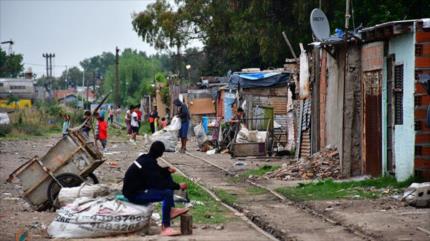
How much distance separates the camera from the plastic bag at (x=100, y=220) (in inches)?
471

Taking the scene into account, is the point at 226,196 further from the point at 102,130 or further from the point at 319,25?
the point at 102,130

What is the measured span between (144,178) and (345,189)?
625 cm

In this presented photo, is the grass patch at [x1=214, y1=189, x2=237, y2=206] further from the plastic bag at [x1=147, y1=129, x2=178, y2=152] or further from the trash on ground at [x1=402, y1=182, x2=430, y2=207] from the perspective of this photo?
the plastic bag at [x1=147, y1=129, x2=178, y2=152]

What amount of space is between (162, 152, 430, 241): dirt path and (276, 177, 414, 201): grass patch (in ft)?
1.78

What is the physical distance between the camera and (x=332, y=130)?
21.9 m

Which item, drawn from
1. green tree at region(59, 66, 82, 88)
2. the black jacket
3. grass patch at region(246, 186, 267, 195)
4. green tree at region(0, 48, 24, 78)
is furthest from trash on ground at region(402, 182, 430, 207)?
green tree at region(59, 66, 82, 88)

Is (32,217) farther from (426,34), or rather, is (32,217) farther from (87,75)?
(87,75)

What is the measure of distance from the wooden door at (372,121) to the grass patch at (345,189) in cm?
102

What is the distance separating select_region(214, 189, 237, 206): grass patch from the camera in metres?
16.2

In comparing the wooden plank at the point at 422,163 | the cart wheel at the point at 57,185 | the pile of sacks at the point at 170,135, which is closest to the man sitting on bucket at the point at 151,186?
the cart wheel at the point at 57,185

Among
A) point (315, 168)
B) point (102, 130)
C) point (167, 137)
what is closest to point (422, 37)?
point (315, 168)

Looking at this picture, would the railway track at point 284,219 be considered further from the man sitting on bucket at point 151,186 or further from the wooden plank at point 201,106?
the wooden plank at point 201,106

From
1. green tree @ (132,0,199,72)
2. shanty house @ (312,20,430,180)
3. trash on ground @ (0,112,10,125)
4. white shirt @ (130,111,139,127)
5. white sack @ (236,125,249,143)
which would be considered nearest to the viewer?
shanty house @ (312,20,430,180)

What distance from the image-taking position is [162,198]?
12031 mm
